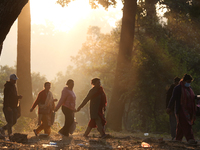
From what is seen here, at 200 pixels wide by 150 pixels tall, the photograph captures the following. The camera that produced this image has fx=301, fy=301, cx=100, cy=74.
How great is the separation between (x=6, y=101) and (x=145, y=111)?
38.9ft

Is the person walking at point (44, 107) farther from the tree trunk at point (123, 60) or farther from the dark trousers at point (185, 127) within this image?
the tree trunk at point (123, 60)

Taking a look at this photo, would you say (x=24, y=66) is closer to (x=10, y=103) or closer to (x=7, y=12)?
(x=10, y=103)

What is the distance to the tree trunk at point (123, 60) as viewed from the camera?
54.4ft

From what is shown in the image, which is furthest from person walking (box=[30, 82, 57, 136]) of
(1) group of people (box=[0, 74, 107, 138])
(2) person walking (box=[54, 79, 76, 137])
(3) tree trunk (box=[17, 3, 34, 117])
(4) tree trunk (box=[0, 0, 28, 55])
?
(3) tree trunk (box=[17, 3, 34, 117])

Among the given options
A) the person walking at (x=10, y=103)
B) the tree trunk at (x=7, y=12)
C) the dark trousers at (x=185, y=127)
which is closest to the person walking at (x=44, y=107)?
the person walking at (x=10, y=103)

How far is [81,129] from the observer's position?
53.8 feet

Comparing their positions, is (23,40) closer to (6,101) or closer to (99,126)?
(6,101)

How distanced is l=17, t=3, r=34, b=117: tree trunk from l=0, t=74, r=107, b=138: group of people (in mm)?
5718

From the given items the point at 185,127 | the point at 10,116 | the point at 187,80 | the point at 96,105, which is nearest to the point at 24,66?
the point at 10,116

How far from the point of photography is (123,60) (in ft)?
54.3

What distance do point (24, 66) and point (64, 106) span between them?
21.9 ft

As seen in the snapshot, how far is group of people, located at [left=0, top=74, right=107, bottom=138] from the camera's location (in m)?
9.68

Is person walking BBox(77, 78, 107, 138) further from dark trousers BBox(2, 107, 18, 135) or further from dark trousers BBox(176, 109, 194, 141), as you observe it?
dark trousers BBox(176, 109, 194, 141)

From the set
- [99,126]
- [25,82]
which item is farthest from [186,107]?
[25,82]
